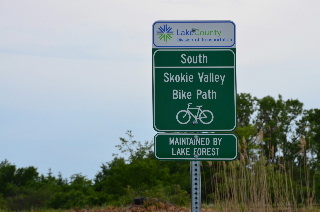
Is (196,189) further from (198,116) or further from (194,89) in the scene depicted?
(194,89)

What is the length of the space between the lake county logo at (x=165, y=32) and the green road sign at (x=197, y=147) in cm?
103

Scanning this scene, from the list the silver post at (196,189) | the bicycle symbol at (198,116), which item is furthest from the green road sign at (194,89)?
the silver post at (196,189)

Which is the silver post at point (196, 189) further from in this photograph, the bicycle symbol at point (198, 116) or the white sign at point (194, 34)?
the white sign at point (194, 34)

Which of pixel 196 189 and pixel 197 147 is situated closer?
pixel 196 189

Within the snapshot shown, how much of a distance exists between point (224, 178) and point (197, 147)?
8.07m

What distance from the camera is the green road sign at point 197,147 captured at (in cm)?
649

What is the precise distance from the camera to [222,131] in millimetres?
6621

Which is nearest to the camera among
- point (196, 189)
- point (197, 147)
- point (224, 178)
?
point (196, 189)

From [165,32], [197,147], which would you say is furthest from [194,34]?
[197,147]

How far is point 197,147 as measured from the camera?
21.3ft

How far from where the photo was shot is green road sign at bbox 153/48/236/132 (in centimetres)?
657

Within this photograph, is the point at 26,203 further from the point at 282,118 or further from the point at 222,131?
the point at 222,131

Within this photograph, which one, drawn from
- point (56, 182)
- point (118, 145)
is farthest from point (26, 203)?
point (56, 182)

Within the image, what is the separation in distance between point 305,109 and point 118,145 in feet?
65.7
